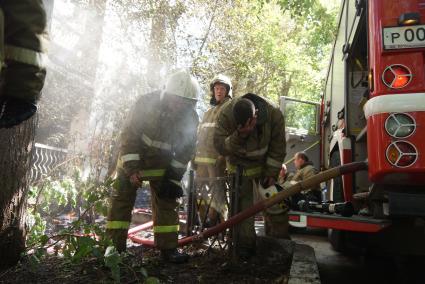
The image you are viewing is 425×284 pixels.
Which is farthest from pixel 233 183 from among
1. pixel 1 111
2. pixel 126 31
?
pixel 126 31

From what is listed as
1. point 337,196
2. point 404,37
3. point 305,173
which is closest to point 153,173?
point 337,196

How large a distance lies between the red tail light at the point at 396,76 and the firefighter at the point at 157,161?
1778 millimetres

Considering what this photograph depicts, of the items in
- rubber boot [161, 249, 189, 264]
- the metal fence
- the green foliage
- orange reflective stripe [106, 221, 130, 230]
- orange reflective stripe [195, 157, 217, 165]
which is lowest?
rubber boot [161, 249, 189, 264]

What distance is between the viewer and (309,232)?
237 inches

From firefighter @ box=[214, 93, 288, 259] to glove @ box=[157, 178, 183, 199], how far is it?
22.3 inches

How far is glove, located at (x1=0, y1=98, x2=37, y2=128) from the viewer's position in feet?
5.08

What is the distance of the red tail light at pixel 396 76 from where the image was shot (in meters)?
2.30

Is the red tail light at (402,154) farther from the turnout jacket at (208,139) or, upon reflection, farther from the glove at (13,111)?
the turnout jacket at (208,139)

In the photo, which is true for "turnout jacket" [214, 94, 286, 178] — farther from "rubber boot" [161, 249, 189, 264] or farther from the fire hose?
"rubber boot" [161, 249, 189, 264]

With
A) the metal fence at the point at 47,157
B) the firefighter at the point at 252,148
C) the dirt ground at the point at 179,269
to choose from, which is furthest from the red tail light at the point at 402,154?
the metal fence at the point at 47,157

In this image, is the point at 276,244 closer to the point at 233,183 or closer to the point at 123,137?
the point at 233,183

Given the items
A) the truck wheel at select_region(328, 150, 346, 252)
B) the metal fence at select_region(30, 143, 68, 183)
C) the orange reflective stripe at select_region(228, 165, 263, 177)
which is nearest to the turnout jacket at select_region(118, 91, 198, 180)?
the orange reflective stripe at select_region(228, 165, 263, 177)

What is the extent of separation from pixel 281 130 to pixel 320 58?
603 inches

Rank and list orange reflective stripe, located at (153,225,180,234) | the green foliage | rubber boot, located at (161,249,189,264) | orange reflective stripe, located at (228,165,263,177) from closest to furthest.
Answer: the green foliage
rubber boot, located at (161,249,189,264)
orange reflective stripe, located at (153,225,180,234)
orange reflective stripe, located at (228,165,263,177)
